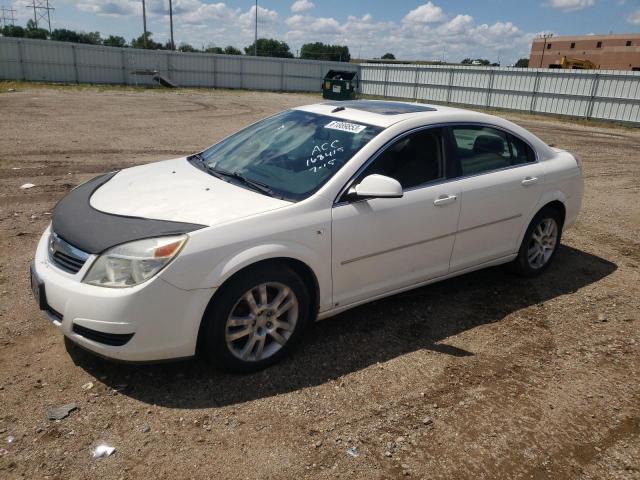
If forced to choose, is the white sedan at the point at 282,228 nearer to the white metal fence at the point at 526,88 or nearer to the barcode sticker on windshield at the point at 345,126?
the barcode sticker on windshield at the point at 345,126

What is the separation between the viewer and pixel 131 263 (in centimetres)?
287

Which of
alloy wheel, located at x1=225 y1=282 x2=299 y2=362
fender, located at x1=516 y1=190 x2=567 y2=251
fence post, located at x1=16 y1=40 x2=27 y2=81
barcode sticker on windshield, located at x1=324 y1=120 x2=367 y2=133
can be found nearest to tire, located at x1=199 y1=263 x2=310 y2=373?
alloy wheel, located at x1=225 y1=282 x2=299 y2=362

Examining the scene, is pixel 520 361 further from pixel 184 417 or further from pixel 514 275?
pixel 184 417

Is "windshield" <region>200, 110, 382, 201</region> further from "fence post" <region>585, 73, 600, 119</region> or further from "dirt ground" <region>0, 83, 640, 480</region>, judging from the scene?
"fence post" <region>585, 73, 600, 119</region>

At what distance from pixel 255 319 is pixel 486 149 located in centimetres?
255

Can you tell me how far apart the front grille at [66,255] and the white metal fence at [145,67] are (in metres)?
34.4

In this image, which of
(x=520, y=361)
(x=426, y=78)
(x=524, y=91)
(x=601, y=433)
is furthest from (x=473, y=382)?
(x=426, y=78)

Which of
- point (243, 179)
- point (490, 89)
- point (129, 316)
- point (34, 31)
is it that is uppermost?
point (34, 31)

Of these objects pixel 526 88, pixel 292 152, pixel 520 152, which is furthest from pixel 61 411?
pixel 526 88

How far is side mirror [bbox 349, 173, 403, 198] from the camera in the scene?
3.39m

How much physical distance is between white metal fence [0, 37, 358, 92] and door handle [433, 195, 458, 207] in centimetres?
3503

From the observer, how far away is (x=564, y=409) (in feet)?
10.5

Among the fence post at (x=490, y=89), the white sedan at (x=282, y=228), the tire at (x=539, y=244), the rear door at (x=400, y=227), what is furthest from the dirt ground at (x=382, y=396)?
the fence post at (x=490, y=89)

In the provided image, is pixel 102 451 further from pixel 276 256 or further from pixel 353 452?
pixel 276 256
